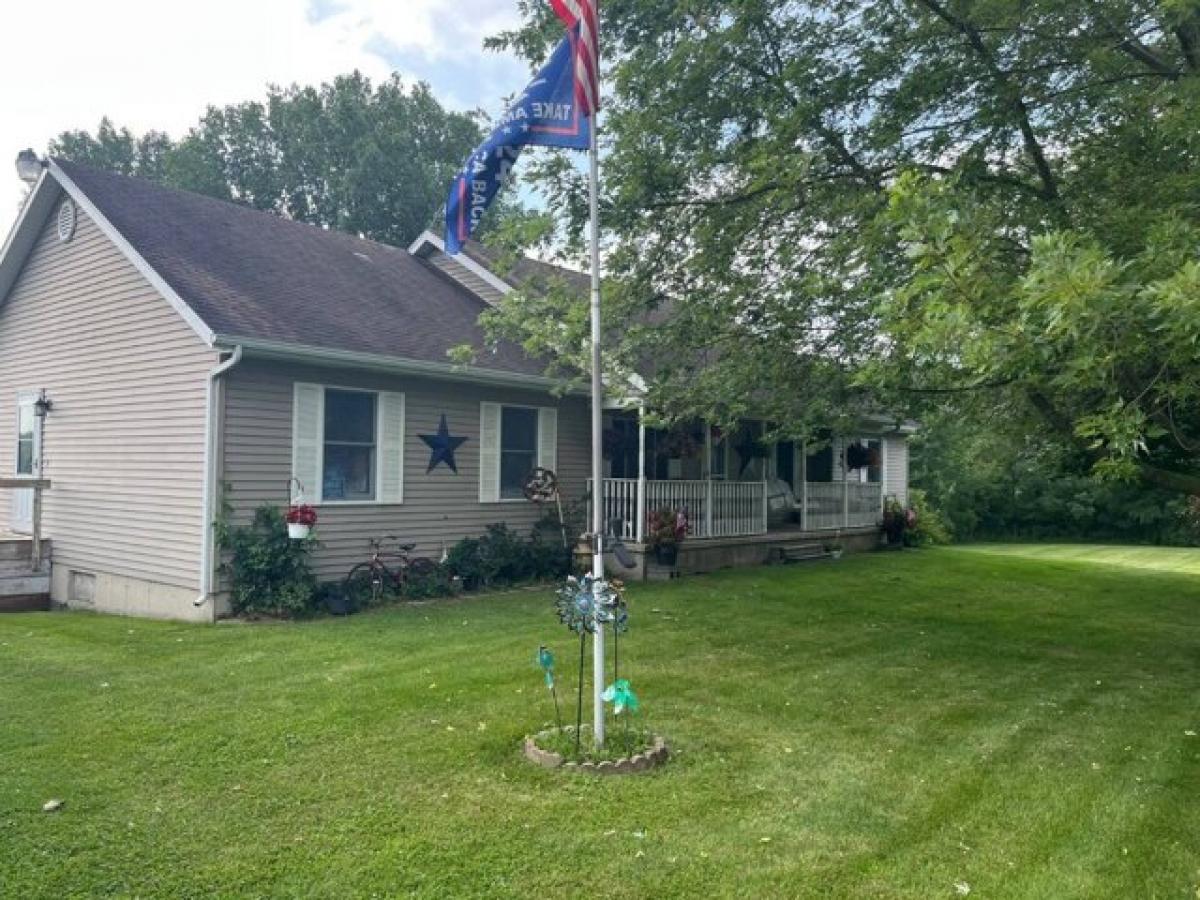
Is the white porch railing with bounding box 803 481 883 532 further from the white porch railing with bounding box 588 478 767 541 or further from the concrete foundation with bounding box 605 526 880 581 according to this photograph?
the white porch railing with bounding box 588 478 767 541

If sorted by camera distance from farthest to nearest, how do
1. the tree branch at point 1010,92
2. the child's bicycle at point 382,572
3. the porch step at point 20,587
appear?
the porch step at point 20,587 → the child's bicycle at point 382,572 → the tree branch at point 1010,92

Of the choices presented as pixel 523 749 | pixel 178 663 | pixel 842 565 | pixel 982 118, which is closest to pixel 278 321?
pixel 178 663

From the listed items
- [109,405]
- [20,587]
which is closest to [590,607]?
[109,405]

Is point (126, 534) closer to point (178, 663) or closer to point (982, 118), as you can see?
point (178, 663)

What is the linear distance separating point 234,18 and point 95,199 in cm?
293

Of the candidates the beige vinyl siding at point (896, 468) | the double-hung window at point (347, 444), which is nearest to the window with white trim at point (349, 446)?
the double-hung window at point (347, 444)

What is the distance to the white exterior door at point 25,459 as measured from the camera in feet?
41.8

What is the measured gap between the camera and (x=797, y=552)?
645 inches

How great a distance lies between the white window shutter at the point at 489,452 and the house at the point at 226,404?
28 mm

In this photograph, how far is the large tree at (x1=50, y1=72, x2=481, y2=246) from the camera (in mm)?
31422

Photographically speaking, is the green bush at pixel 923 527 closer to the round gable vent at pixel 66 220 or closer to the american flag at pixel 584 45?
the round gable vent at pixel 66 220

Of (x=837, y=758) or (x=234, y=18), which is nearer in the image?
(x=837, y=758)

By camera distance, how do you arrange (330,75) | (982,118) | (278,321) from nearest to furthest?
1. (982,118)
2. (278,321)
3. (330,75)

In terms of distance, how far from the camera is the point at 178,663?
7402mm
